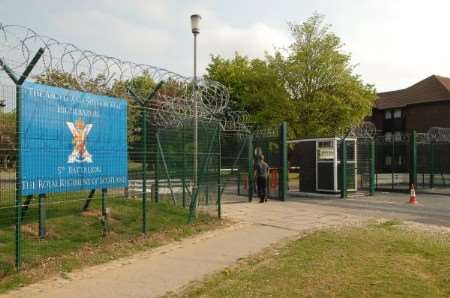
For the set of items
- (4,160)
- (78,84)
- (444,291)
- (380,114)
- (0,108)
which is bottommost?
(444,291)

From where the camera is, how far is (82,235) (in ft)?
28.1

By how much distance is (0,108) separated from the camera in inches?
261

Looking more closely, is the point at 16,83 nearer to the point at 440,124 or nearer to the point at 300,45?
the point at 300,45

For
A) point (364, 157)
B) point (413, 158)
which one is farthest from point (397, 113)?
point (364, 157)

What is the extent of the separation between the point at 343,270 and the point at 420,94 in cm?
4213

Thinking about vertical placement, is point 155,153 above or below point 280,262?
above

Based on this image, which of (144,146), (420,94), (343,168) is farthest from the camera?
(420,94)

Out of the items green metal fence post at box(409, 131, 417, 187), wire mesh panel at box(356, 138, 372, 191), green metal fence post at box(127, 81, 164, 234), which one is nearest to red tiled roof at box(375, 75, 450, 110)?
green metal fence post at box(409, 131, 417, 187)

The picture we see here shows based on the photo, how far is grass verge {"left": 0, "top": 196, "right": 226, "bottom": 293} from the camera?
6801 millimetres

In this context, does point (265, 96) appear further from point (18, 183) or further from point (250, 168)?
point (18, 183)

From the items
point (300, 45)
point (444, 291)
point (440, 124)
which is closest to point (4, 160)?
point (444, 291)

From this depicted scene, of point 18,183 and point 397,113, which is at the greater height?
point 397,113

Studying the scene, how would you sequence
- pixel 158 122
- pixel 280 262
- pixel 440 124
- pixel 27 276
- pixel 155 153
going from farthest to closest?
1. pixel 440 124
2. pixel 158 122
3. pixel 155 153
4. pixel 280 262
5. pixel 27 276

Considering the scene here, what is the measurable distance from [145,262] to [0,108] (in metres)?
2.94
